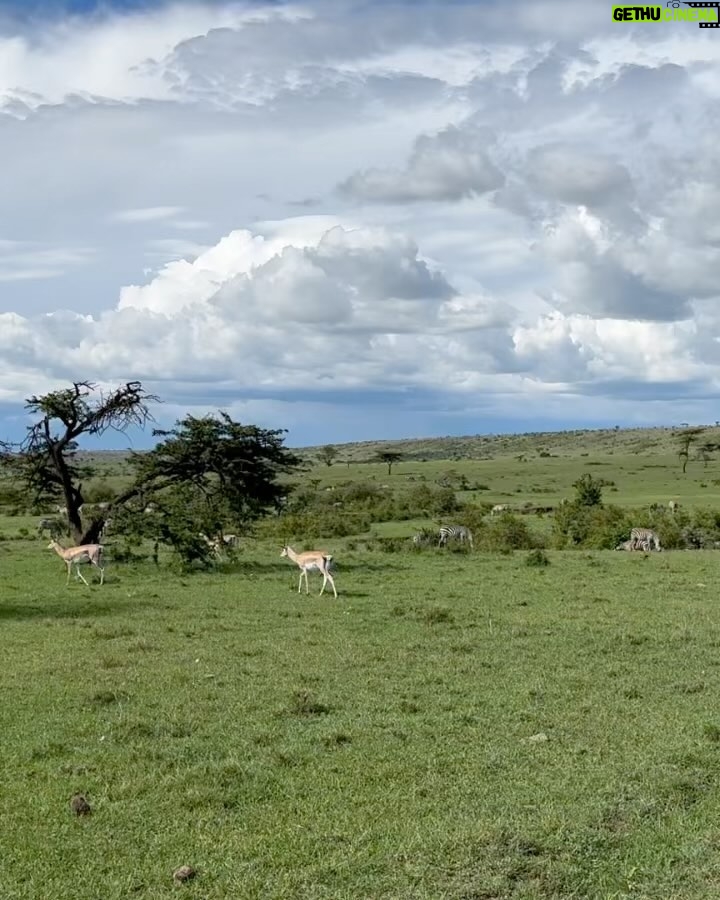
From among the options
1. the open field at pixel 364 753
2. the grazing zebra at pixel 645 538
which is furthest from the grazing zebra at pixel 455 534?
the open field at pixel 364 753

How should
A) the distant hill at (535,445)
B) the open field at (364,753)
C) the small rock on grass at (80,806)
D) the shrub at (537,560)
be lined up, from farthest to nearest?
the distant hill at (535,445), the shrub at (537,560), the small rock on grass at (80,806), the open field at (364,753)

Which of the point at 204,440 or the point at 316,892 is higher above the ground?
the point at 204,440

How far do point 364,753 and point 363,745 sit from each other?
0.29 m

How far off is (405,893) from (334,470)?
9018cm

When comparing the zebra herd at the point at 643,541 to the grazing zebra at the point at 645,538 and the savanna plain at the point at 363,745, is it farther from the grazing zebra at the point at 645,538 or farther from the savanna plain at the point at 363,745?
the savanna plain at the point at 363,745

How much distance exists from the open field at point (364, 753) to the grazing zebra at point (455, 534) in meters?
15.3

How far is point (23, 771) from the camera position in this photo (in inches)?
374

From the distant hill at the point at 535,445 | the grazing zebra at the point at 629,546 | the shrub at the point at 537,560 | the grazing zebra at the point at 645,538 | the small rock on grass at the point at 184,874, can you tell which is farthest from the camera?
the distant hill at the point at 535,445

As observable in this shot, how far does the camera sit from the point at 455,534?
35.8 meters

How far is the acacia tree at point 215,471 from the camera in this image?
31141mm

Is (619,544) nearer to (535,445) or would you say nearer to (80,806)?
(80,806)

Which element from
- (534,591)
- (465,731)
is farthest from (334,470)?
(465,731)

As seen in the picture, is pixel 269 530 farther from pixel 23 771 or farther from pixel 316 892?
pixel 316 892

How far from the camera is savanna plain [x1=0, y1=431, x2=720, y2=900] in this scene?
718cm
